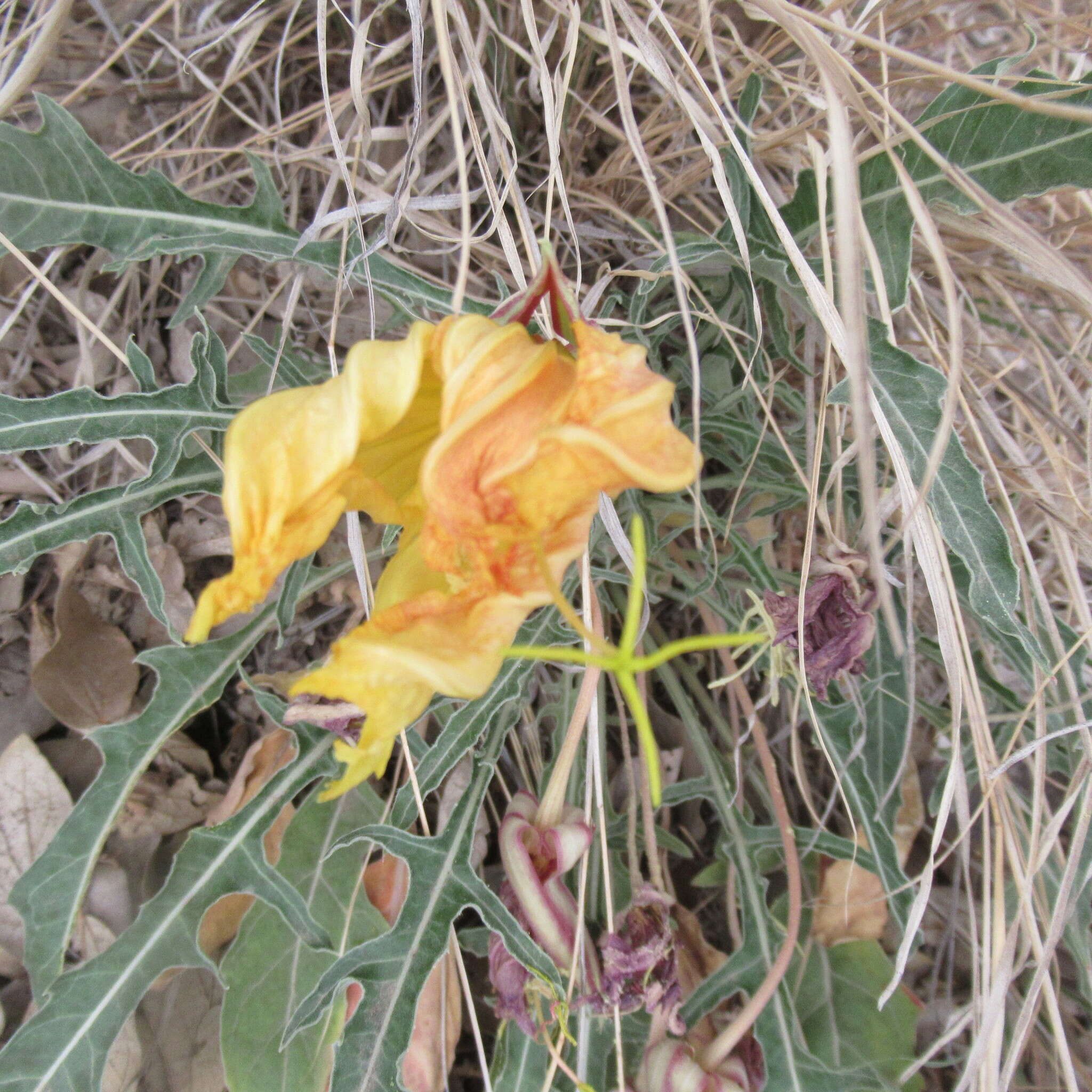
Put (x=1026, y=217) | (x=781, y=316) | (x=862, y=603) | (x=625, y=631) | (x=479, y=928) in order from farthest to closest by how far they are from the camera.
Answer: (x=1026, y=217), (x=479, y=928), (x=781, y=316), (x=862, y=603), (x=625, y=631)

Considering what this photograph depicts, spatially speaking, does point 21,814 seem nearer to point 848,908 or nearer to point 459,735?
point 459,735

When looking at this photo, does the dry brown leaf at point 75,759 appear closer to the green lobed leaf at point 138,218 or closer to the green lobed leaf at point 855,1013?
the green lobed leaf at point 138,218

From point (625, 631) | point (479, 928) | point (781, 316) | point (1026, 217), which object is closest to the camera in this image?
point (625, 631)

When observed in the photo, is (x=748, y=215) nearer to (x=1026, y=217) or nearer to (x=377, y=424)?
(x=377, y=424)

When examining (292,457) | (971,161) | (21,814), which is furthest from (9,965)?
(971,161)

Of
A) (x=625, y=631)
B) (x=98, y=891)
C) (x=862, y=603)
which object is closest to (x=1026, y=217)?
(x=862, y=603)

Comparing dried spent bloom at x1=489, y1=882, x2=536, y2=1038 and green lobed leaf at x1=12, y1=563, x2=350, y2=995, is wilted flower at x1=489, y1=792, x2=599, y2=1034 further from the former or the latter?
green lobed leaf at x1=12, y1=563, x2=350, y2=995

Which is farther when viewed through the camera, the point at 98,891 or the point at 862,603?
the point at 98,891

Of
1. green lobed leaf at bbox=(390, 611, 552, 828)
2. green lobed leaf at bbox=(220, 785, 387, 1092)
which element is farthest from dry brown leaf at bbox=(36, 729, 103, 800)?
green lobed leaf at bbox=(390, 611, 552, 828)
